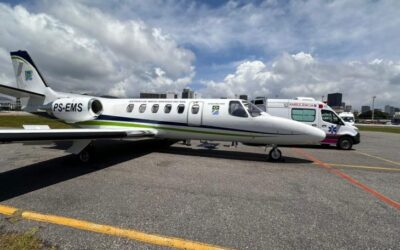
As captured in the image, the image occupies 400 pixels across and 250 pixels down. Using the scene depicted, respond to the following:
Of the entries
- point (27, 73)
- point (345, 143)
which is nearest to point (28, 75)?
point (27, 73)

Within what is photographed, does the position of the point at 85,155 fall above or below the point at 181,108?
below

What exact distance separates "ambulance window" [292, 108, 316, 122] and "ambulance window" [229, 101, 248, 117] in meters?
5.57

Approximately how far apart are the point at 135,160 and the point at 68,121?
5.24 metres

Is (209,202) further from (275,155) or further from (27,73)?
(27,73)

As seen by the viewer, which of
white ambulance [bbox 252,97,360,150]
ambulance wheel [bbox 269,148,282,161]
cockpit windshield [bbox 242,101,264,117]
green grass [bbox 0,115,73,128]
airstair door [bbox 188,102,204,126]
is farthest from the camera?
green grass [bbox 0,115,73,128]

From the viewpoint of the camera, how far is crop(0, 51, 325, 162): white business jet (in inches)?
272

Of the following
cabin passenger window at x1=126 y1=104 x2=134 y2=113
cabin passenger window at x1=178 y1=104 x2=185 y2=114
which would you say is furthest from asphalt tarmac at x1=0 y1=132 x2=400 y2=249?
cabin passenger window at x1=126 y1=104 x2=134 y2=113

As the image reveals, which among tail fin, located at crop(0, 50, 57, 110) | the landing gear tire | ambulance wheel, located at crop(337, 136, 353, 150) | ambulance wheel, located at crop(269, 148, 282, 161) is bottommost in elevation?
the landing gear tire

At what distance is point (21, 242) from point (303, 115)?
12345 mm

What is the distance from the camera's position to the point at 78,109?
32.0ft

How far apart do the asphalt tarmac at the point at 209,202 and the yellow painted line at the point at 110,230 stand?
4cm

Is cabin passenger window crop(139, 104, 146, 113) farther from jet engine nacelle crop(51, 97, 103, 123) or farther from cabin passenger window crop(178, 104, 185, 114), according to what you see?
jet engine nacelle crop(51, 97, 103, 123)

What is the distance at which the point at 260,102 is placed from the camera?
42.0ft

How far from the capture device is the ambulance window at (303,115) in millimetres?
11516
